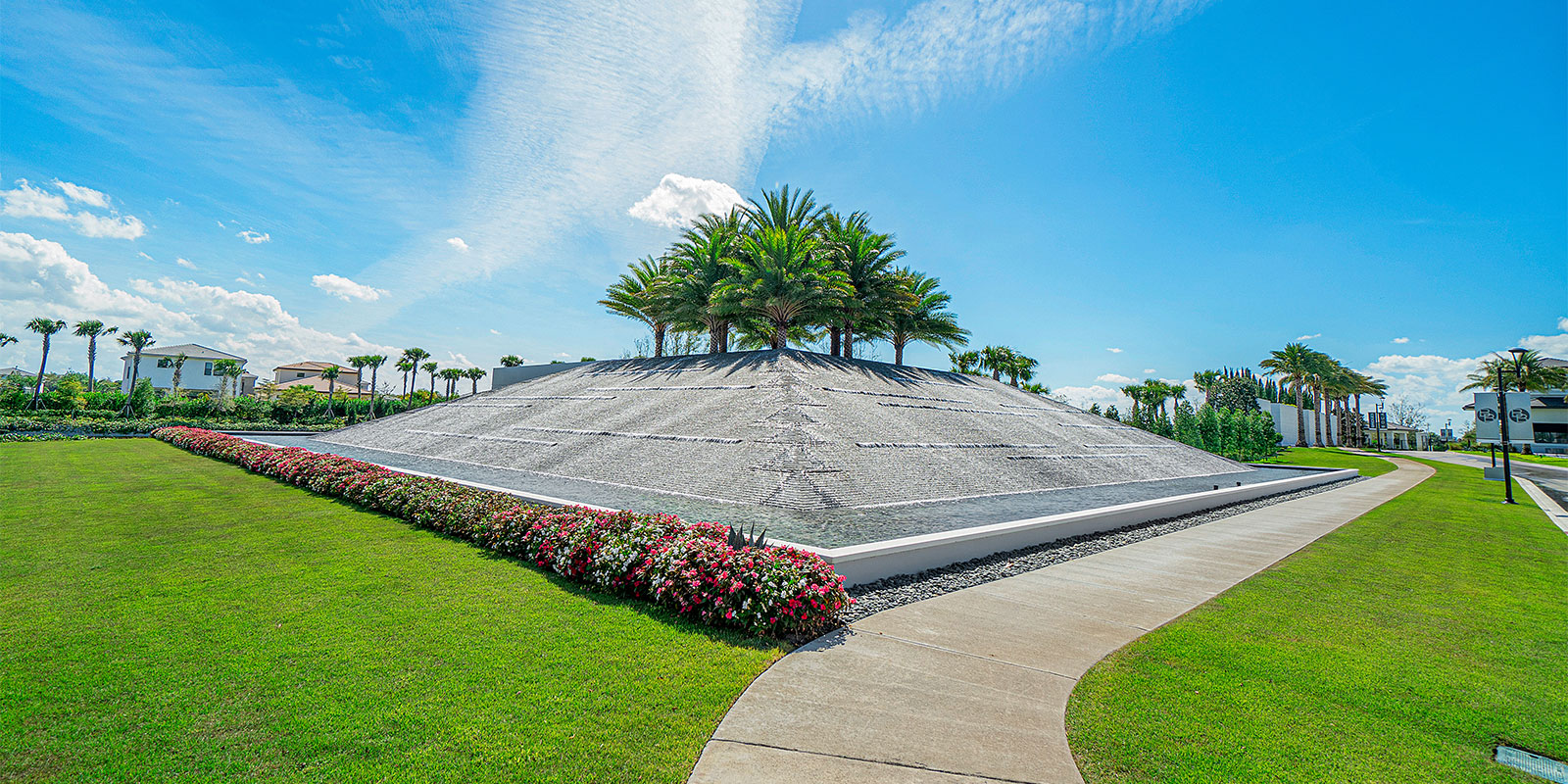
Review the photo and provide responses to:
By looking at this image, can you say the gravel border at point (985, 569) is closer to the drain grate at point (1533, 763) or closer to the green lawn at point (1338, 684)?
the green lawn at point (1338, 684)

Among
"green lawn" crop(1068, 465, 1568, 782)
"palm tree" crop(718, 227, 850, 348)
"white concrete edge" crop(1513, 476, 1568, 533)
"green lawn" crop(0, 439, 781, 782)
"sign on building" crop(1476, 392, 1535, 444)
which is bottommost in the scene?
"green lawn" crop(0, 439, 781, 782)

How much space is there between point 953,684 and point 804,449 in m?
10.6

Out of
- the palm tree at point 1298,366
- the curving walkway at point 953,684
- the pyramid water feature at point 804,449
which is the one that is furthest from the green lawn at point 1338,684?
→ the palm tree at point 1298,366

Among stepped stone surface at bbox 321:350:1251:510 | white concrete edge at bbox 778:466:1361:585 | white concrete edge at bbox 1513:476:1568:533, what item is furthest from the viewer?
white concrete edge at bbox 1513:476:1568:533

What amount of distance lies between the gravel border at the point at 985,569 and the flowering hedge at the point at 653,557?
53 centimetres

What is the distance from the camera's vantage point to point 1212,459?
87.2 ft

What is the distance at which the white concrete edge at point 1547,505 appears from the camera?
1473 cm

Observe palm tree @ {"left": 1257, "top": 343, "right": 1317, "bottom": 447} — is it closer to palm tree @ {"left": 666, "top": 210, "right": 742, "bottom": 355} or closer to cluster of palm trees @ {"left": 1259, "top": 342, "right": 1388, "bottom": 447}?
cluster of palm trees @ {"left": 1259, "top": 342, "right": 1388, "bottom": 447}

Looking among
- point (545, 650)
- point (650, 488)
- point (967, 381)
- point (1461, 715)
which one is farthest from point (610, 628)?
point (967, 381)

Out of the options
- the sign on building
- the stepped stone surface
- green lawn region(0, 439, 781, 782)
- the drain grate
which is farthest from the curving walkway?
the sign on building

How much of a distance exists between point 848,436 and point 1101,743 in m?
13.0

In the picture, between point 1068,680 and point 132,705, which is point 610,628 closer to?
point 132,705

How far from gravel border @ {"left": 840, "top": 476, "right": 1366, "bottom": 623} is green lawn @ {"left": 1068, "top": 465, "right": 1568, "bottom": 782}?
227cm

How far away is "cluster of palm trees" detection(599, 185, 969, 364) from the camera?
88.7 ft
